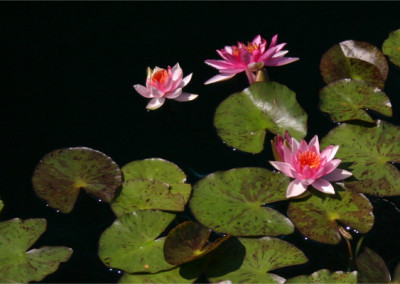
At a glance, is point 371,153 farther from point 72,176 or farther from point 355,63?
point 72,176

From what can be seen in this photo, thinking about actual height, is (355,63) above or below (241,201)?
above

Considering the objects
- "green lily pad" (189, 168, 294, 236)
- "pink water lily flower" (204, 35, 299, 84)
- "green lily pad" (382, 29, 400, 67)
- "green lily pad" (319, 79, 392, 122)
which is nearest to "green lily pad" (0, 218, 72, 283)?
"green lily pad" (189, 168, 294, 236)

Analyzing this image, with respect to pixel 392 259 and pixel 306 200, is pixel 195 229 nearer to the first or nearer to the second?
pixel 306 200

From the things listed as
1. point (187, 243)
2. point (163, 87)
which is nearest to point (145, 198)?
point (187, 243)

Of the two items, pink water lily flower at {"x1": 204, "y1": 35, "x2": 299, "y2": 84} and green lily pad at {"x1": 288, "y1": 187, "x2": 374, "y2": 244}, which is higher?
pink water lily flower at {"x1": 204, "y1": 35, "x2": 299, "y2": 84}

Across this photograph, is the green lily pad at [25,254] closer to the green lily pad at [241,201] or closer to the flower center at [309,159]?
the green lily pad at [241,201]

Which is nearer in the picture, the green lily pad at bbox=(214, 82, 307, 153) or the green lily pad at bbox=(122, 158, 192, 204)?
the green lily pad at bbox=(122, 158, 192, 204)

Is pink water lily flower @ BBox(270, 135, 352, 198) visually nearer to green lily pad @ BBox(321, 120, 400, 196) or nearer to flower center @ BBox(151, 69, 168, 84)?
green lily pad @ BBox(321, 120, 400, 196)
